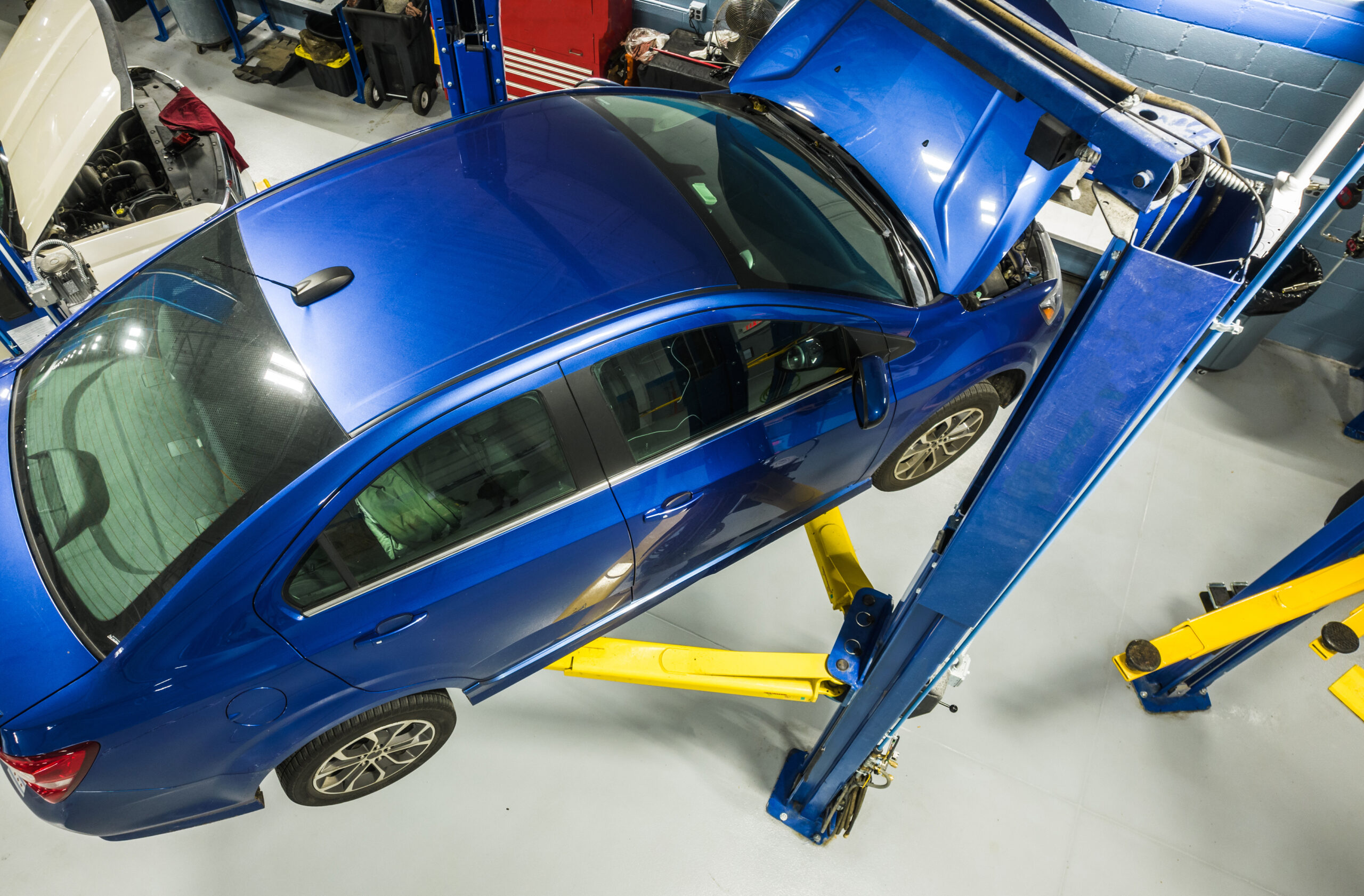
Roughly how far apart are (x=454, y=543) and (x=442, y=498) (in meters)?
0.14

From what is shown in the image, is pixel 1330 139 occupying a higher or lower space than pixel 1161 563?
higher

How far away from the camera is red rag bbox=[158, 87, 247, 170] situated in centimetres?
379

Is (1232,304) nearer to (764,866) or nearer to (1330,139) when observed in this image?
(1330,139)

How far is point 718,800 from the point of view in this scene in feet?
9.25

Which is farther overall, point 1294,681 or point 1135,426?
point 1294,681

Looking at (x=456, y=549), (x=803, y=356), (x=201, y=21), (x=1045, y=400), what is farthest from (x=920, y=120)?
(x=201, y=21)

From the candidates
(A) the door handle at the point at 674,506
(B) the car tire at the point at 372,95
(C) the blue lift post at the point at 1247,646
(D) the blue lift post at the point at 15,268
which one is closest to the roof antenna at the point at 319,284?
(A) the door handle at the point at 674,506

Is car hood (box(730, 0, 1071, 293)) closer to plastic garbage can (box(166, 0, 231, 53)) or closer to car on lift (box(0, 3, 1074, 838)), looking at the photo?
car on lift (box(0, 3, 1074, 838))

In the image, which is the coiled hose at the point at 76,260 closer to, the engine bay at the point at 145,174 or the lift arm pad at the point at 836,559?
the engine bay at the point at 145,174

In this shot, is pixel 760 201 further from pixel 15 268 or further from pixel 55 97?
pixel 55 97

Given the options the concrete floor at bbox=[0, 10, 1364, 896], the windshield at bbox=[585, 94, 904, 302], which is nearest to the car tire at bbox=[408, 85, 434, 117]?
the windshield at bbox=[585, 94, 904, 302]

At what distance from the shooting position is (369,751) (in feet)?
8.38

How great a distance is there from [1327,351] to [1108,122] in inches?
177

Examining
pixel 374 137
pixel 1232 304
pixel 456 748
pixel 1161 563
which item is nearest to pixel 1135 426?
pixel 1232 304
